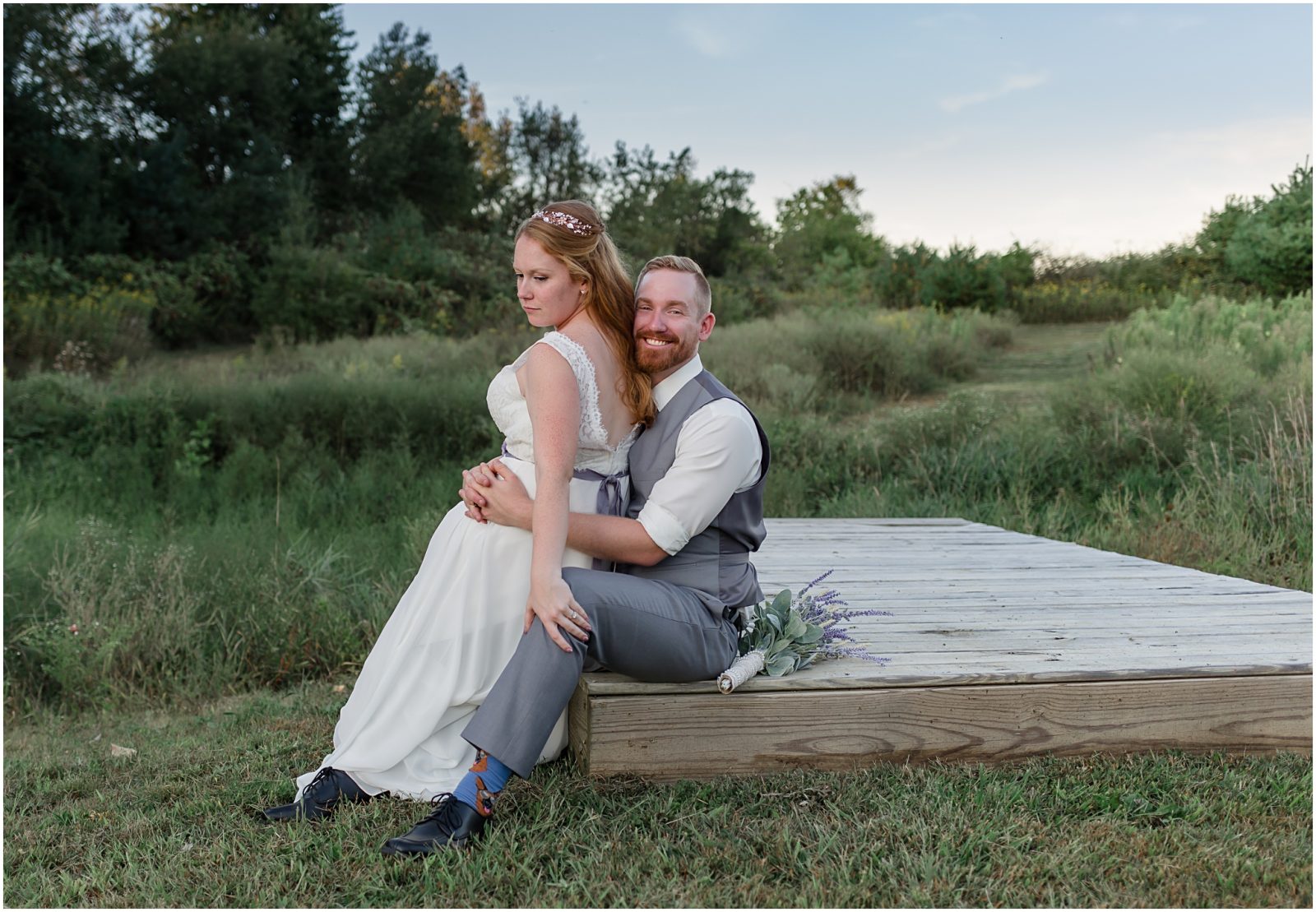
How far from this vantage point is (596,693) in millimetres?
2518


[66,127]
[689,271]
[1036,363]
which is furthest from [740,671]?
[66,127]

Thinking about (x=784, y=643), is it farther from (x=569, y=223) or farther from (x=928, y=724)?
(x=569, y=223)

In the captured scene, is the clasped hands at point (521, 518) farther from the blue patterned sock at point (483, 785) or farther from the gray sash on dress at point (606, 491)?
the blue patterned sock at point (483, 785)

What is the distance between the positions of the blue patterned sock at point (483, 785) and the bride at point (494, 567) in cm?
27

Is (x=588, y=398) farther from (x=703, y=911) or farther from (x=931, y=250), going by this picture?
(x=931, y=250)

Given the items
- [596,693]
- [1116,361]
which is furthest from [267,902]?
[1116,361]

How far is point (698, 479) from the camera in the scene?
2385 millimetres

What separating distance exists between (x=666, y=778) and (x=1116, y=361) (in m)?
7.88

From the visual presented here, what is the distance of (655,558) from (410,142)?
19318 millimetres

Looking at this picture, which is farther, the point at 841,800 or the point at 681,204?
the point at 681,204

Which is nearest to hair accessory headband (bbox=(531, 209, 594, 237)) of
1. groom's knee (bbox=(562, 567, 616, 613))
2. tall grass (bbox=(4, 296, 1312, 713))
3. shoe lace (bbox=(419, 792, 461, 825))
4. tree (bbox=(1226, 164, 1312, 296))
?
groom's knee (bbox=(562, 567, 616, 613))

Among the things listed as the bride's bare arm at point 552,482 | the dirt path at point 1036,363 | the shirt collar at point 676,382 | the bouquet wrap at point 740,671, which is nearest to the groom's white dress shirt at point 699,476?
the shirt collar at point 676,382

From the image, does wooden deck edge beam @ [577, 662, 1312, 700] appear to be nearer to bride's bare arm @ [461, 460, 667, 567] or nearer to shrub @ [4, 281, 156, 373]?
bride's bare arm @ [461, 460, 667, 567]

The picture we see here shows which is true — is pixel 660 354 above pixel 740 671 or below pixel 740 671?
above
